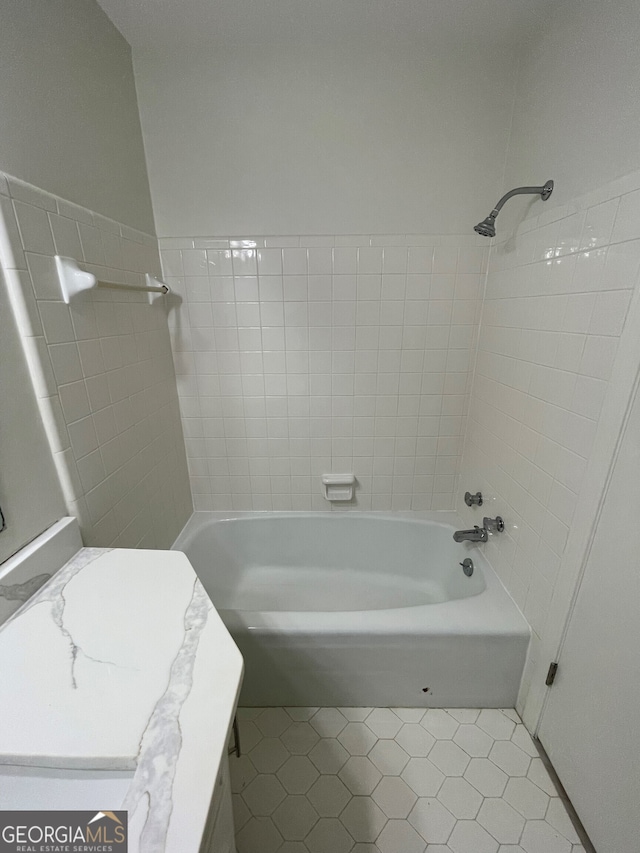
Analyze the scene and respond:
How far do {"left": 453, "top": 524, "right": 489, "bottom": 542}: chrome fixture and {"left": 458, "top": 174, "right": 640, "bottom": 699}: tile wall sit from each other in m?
0.05

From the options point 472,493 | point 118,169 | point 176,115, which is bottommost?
point 472,493

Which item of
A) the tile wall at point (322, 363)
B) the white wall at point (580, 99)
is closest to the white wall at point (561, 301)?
the white wall at point (580, 99)

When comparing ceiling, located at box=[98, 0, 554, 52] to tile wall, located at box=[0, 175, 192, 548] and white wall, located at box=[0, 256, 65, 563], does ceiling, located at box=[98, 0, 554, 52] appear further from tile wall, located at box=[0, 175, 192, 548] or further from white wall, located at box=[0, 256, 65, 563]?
white wall, located at box=[0, 256, 65, 563]

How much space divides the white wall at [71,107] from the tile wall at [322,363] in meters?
0.32

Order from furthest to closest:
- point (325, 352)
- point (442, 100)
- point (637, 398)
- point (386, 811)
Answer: point (325, 352), point (442, 100), point (386, 811), point (637, 398)

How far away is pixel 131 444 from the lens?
47.2 inches

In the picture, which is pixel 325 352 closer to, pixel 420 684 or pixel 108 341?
pixel 108 341

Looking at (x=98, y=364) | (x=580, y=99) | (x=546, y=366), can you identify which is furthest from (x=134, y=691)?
(x=580, y=99)

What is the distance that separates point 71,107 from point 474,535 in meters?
1.93

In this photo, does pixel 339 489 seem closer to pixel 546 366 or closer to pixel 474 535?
pixel 474 535

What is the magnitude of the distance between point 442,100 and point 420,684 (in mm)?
2108

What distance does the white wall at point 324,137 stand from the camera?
1236 mm

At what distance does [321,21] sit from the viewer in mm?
1114

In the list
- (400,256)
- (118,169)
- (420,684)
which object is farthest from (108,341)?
(420,684)
